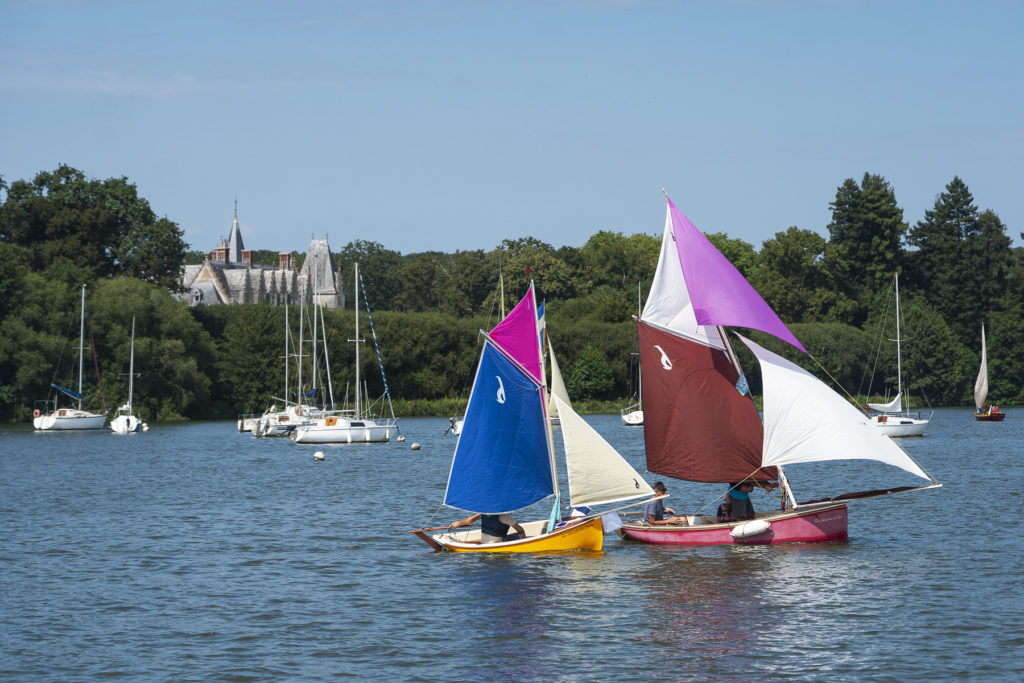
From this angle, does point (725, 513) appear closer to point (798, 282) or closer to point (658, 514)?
point (658, 514)

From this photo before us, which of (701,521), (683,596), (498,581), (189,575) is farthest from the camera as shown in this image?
(701,521)

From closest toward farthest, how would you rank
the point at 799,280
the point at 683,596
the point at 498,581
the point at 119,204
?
the point at 683,596, the point at 498,581, the point at 119,204, the point at 799,280

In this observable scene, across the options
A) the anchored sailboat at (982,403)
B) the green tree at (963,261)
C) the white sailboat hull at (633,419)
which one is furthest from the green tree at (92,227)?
the green tree at (963,261)

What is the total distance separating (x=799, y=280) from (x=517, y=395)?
121 metres

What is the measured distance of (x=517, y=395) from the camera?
2888cm

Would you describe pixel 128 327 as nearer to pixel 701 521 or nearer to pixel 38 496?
pixel 38 496

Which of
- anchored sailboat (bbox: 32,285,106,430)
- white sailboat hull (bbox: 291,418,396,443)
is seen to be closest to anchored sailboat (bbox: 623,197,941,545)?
white sailboat hull (bbox: 291,418,396,443)

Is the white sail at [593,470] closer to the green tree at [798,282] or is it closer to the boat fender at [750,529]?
the boat fender at [750,529]

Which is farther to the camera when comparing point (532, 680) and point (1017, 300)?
point (1017, 300)

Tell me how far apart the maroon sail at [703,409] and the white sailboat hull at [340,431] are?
48.1 meters

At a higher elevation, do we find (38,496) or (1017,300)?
(1017,300)

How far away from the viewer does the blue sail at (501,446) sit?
94.4 feet

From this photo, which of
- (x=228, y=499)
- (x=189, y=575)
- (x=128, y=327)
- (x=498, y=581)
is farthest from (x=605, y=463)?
(x=128, y=327)

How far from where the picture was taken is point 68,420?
89.1 metres
